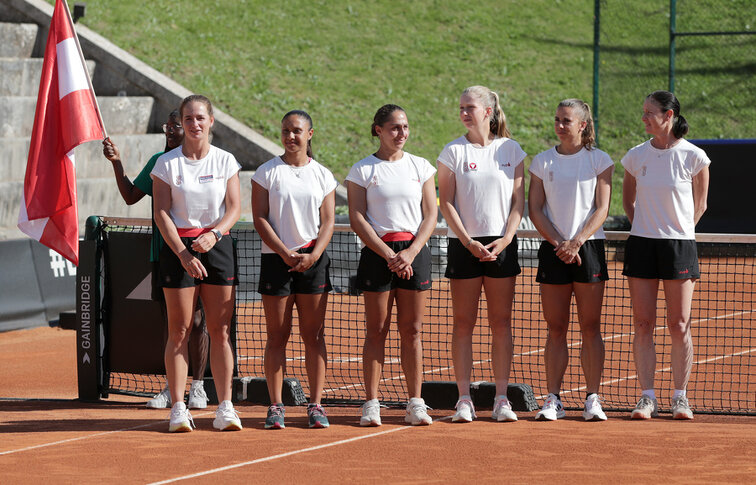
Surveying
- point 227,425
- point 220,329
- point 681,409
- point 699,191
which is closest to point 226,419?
point 227,425

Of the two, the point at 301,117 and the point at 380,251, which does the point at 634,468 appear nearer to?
the point at 380,251

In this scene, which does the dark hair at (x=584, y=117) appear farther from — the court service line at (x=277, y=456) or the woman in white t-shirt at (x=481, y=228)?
the court service line at (x=277, y=456)

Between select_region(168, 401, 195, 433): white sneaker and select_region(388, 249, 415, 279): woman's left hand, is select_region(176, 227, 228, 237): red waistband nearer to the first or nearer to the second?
select_region(168, 401, 195, 433): white sneaker

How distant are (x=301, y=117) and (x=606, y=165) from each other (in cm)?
210

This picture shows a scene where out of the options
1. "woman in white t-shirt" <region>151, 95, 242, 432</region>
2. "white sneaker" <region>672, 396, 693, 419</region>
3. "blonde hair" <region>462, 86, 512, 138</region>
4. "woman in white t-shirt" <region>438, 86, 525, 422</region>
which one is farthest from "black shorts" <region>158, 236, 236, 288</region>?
"white sneaker" <region>672, 396, 693, 419</region>

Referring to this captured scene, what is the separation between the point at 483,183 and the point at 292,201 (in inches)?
50.8

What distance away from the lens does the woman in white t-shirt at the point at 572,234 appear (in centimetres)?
740

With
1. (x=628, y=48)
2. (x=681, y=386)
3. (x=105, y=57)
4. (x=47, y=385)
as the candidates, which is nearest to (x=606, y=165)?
(x=681, y=386)

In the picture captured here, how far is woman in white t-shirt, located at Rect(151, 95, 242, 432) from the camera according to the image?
23.8 ft

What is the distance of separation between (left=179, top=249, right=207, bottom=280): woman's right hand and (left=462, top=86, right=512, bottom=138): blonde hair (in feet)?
7.02

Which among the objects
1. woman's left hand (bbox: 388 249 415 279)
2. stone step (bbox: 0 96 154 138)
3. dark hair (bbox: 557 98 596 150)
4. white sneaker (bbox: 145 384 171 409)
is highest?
stone step (bbox: 0 96 154 138)

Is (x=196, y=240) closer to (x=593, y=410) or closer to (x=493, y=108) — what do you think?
(x=493, y=108)

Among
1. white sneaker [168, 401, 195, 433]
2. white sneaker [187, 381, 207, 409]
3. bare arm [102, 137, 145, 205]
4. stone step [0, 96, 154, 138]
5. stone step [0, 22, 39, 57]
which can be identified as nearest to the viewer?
white sneaker [168, 401, 195, 433]

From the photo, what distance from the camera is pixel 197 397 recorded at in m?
8.38
